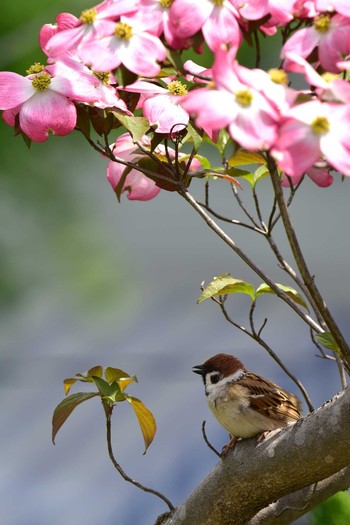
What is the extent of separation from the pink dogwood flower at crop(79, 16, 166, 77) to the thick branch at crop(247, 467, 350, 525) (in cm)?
83

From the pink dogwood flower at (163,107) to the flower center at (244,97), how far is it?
0.28 m

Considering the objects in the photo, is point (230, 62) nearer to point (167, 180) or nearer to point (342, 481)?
point (167, 180)

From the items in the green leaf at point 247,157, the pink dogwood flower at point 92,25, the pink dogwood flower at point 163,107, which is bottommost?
the green leaf at point 247,157

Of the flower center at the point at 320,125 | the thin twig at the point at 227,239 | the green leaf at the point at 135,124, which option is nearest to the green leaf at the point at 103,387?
the thin twig at the point at 227,239

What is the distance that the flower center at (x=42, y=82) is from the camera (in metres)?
1.05

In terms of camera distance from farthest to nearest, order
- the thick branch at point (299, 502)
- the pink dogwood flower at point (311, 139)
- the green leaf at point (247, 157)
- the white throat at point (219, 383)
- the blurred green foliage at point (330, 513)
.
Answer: the blurred green foliage at point (330, 513), the white throat at point (219, 383), the thick branch at point (299, 502), the green leaf at point (247, 157), the pink dogwood flower at point (311, 139)

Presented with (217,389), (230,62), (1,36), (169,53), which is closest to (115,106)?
(169,53)

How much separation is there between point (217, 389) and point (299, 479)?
0.45 metres

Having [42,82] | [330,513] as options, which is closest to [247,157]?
[42,82]

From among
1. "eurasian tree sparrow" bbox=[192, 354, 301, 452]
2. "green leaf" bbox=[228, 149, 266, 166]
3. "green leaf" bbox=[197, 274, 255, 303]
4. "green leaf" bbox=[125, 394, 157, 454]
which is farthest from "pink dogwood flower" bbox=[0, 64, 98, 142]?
"eurasian tree sparrow" bbox=[192, 354, 301, 452]

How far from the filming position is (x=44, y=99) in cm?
105

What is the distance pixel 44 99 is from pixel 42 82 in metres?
0.02

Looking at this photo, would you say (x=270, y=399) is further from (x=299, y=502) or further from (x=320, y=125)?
(x=320, y=125)

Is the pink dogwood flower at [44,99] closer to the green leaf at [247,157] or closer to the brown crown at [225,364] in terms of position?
the green leaf at [247,157]
